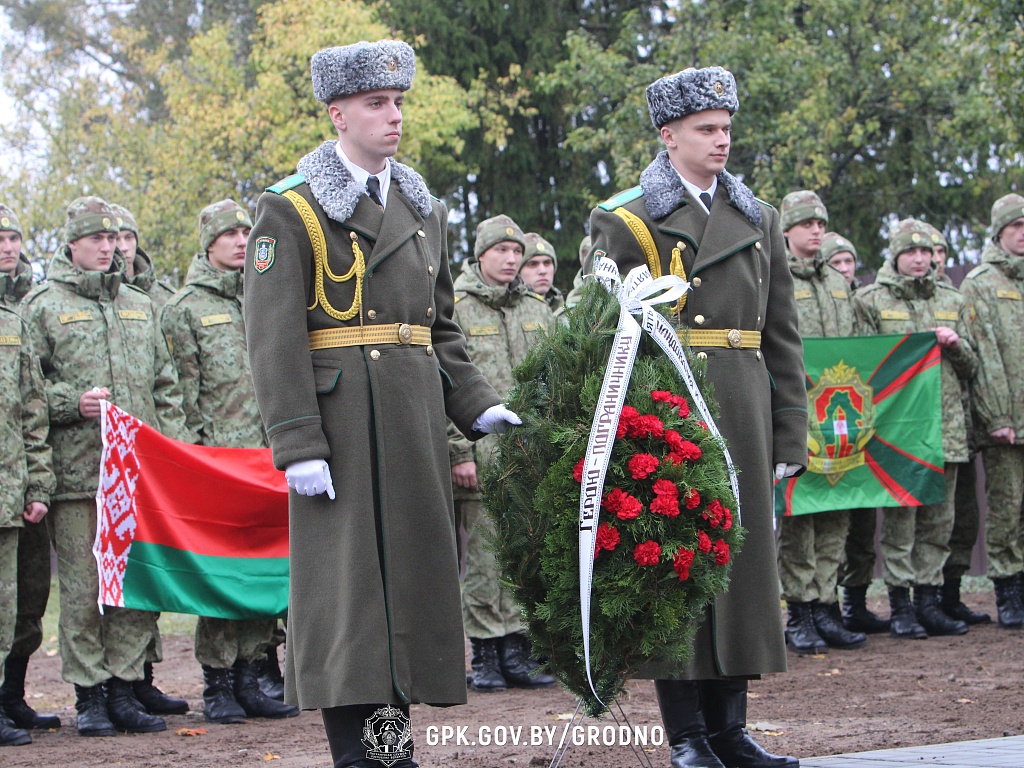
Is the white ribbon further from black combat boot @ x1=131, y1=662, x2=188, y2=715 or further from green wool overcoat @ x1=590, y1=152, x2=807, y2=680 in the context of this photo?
black combat boot @ x1=131, y1=662, x2=188, y2=715

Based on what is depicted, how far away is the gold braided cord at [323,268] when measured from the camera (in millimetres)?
4727

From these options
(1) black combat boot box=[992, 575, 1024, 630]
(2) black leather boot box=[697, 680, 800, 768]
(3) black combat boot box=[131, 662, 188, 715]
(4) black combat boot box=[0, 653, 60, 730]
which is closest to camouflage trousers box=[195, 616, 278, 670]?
(3) black combat boot box=[131, 662, 188, 715]

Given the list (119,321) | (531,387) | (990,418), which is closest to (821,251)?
(990,418)

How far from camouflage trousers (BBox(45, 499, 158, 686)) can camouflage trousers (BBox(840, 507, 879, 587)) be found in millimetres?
5135

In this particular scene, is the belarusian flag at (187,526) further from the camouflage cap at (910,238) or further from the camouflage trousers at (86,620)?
the camouflage cap at (910,238)

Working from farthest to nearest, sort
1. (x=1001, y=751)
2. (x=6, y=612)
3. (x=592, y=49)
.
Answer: (x=592, y=49) → (x=6, y=612) → (x=1001, y=751)

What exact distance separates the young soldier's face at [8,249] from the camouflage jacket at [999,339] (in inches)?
252

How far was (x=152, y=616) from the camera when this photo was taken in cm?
766

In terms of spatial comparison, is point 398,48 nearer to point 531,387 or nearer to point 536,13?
point 531,387

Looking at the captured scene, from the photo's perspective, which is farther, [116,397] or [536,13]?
[536,13]

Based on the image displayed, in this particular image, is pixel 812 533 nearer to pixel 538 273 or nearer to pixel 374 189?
pixel 538 273

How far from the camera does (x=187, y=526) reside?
7.57m

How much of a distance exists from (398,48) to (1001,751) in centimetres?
335

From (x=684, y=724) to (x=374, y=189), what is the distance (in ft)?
7.13
